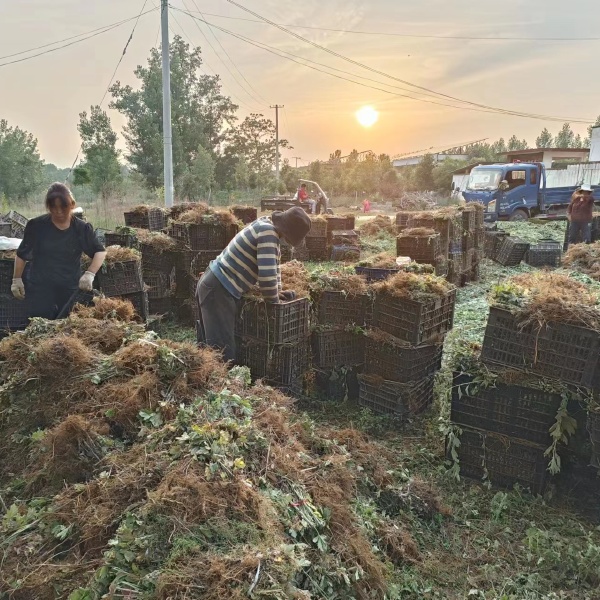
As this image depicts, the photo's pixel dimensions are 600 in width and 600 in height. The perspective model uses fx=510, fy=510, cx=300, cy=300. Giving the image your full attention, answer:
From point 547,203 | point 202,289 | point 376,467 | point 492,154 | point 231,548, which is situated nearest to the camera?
point 231,548

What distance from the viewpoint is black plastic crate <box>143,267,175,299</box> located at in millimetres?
8039

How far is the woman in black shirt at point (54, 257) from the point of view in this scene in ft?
16.1

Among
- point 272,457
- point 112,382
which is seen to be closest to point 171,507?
point 272,457

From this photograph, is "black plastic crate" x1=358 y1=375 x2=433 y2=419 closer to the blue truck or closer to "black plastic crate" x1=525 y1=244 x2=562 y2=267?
"black plastic crate" x1=525 y1=244 x2=562 y2=267

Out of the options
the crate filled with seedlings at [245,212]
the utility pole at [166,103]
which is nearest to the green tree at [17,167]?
the utility pole at [166,103]

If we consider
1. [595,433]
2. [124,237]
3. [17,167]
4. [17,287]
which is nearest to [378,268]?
[595,433]

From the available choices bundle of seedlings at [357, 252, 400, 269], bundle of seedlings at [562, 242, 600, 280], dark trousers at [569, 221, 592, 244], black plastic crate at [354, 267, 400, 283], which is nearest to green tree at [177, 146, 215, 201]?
dark trousers at [569, 221, 592, 244]

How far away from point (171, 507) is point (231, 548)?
32 centimetres

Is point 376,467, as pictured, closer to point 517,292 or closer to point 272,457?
point 272,457

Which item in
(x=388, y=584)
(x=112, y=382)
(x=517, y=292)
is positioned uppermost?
(x=517, y=292)

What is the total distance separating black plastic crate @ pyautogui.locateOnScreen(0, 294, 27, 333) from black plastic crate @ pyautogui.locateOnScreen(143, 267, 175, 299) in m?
2.13

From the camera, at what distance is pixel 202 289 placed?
192 inches

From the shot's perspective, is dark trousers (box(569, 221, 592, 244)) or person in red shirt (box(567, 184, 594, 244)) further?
dark trousers (box(569, 221, 592, 244))

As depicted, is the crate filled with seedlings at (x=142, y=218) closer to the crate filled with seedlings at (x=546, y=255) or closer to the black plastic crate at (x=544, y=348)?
the black plastic crate at (x=544, y=348)
